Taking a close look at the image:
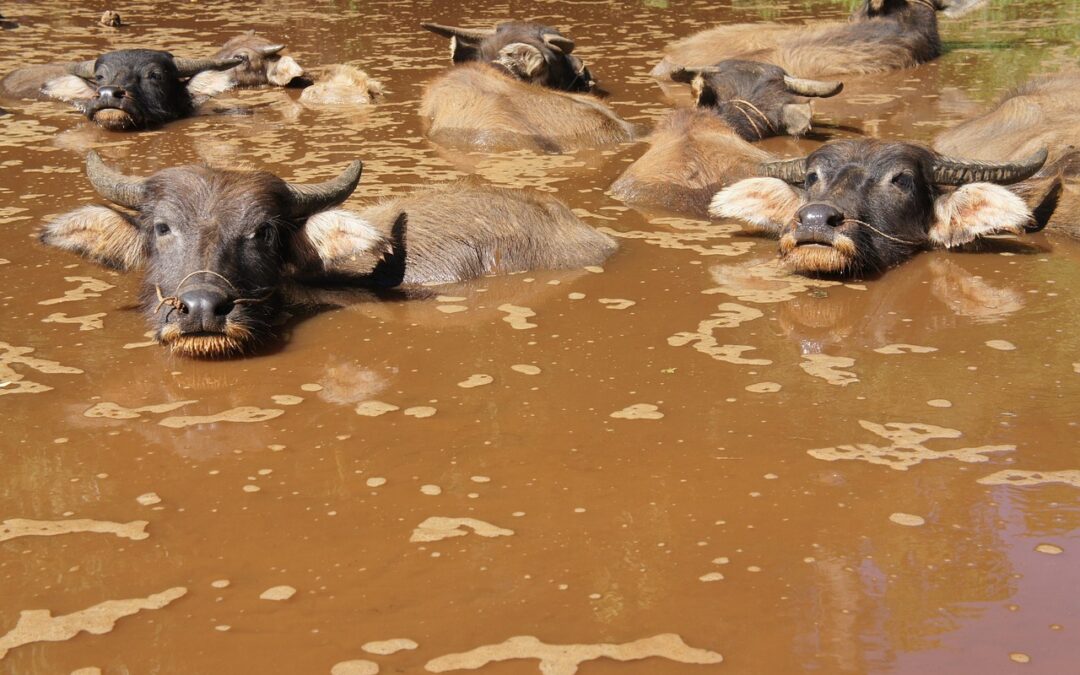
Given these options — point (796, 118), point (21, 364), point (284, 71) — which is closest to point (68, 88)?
point (284, 71)

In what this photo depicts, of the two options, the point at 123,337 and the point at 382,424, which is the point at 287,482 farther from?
the point at 123,337

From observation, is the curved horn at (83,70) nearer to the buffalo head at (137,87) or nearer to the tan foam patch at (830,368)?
the buffalo head at (137,87)

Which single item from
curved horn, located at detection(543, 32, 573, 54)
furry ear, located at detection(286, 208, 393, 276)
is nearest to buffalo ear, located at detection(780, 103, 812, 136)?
curved horn, located at detection(543, 32, 573, 54)

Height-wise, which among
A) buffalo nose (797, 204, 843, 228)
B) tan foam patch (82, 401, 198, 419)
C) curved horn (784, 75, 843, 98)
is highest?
curved horn (784, 75, 843, 98)

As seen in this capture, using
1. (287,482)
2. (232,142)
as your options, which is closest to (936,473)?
(287,482)

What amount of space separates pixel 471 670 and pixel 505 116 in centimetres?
641

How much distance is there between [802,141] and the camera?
905 cm

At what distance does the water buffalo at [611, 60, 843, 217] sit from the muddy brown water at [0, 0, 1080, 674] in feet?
1.69

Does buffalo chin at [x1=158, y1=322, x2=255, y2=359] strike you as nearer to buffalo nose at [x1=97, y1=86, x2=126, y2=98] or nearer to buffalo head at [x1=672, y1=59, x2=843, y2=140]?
buffalo head at [x1=672, y1=59, x2=843, y2=140]

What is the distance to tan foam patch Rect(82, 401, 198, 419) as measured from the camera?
4.32 metres

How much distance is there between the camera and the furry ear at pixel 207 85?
10578 millimetres

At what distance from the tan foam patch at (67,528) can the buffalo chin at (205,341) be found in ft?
4.38

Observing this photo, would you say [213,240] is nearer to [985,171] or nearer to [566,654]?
[566,654]

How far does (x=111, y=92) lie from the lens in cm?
977
